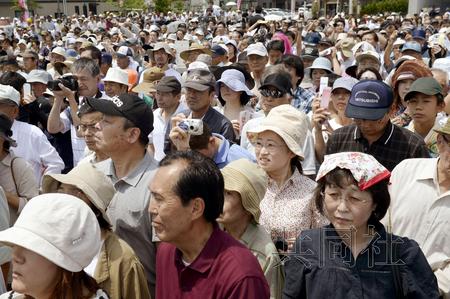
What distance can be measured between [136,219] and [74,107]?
9.49 ft

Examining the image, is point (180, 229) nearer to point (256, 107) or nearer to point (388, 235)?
point (388, 235)

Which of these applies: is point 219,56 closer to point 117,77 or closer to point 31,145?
→ point 117,77

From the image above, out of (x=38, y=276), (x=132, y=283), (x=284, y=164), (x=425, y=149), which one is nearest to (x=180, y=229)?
(x=132, y=283)

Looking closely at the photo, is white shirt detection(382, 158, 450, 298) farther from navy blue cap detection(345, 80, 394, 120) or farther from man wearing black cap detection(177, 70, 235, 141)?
man wearing black cap detection(177, 70, 235, 141)

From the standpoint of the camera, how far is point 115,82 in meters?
6.32

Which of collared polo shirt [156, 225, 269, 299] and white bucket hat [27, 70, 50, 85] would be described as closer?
collared polo shirt [156, 225, 269, 299]

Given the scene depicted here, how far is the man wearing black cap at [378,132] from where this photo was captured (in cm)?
392

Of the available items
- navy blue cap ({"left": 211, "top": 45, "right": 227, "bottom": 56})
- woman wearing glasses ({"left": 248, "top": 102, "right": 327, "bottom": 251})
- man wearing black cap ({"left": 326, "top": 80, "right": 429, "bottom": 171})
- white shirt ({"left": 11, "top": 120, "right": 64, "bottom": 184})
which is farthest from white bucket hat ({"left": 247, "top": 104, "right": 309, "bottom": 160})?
navy blue cap ({"left": 211, "top": 45, "right": 227, "bottom": 56})

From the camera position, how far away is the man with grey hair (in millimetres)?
5539

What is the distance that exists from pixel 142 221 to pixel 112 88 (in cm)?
356

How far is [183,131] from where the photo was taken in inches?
144

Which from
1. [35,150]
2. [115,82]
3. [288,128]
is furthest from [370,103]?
[115,82]

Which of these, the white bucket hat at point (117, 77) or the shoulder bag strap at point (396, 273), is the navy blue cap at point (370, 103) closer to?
the shoulder bag strap at point (396, 273)

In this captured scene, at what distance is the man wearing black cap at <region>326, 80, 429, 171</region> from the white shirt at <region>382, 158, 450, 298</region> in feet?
2.16
